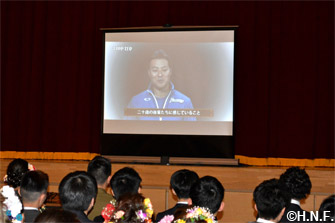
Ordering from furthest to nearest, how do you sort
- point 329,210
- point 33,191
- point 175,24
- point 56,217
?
point 175,24
point 33,191
point 329,210
point 56,217

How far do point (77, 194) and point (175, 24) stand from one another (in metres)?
3.94

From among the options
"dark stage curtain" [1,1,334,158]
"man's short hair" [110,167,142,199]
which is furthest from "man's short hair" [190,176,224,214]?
"dark stage curtain" [1,1,334,158]

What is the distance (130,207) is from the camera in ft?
5.66

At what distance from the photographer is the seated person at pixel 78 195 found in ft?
6.64

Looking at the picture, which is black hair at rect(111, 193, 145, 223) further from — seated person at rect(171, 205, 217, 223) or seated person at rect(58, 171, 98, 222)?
seated person at rect(58, 171, 98, 222)

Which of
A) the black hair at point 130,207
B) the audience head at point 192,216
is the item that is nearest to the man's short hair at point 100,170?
the black hair at point 130,207

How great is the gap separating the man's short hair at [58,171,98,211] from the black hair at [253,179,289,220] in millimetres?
809

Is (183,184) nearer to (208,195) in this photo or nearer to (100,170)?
(208,195)

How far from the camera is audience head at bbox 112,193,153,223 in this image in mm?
1690

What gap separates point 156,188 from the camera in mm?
4688

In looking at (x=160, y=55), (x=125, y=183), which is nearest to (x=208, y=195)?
(x=125, y=183)

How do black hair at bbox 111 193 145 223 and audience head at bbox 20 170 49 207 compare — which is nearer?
black hair at bbox 111 193 145 223

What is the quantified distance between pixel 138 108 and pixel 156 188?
115 cm

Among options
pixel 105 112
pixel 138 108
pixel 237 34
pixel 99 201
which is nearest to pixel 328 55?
pixel 237 34
